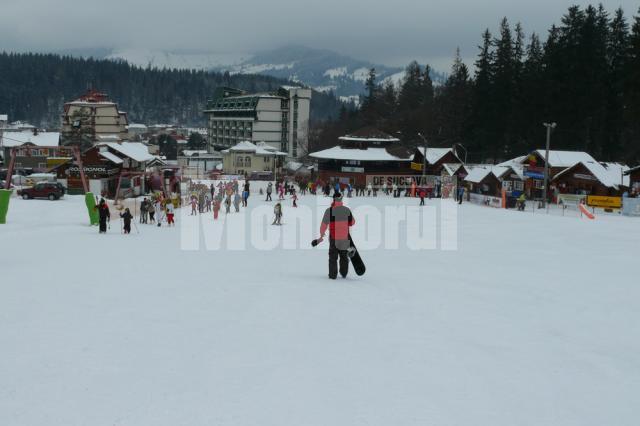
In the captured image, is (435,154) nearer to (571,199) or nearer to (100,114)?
(571,199)

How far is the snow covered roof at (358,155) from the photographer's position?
2469 inches

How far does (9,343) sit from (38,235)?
13724 millimetres

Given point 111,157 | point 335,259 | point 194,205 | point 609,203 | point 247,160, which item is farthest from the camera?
point 247,160

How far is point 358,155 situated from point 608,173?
2843 cm

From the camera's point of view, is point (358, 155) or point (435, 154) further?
point (358, 155)

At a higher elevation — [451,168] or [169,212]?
[451,168]

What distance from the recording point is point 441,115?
8356cm

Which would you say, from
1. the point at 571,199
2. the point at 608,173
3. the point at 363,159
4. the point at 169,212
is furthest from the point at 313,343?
the point at 363,159

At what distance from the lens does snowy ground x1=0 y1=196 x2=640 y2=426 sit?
5.21 meters

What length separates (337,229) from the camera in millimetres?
10695

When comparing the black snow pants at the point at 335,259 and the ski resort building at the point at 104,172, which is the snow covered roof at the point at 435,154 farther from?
the black snow pants at the point at 335,259

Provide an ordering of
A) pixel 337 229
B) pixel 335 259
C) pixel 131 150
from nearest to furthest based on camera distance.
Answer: pixel 337 229, pixel 335 259, pixel 131 150

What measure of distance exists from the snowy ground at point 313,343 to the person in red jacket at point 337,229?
1.55 feet

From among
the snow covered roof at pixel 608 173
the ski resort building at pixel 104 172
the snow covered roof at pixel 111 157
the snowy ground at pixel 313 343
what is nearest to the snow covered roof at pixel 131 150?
the ski resort building at pixel 104 172
